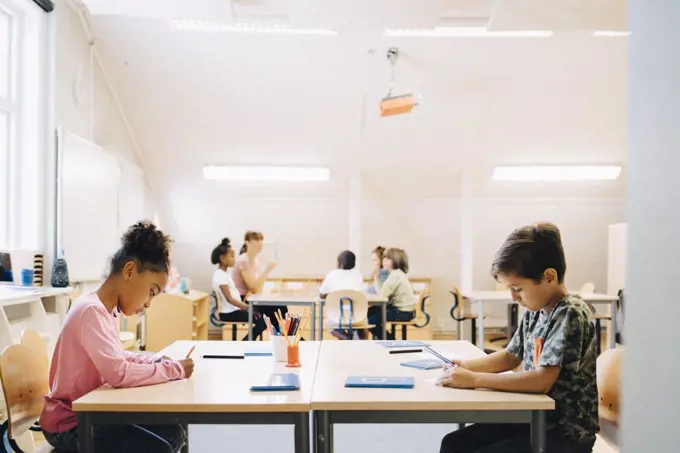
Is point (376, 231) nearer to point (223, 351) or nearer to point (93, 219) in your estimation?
point (93, 219)

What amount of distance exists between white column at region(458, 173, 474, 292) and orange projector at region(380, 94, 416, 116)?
2067mm

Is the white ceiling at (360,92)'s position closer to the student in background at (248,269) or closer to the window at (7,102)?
the window at (7,102)

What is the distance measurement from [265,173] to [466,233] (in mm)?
2593

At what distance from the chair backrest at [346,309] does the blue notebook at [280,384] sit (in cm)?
347

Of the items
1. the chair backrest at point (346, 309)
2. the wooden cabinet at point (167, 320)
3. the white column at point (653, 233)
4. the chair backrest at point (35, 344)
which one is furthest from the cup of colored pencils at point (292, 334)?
the wooden cabinet at point (167, 320)

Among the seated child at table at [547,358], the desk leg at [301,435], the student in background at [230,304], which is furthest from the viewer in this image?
the student in background at [230,304]

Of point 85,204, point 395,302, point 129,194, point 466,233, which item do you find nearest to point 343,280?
point 395,302

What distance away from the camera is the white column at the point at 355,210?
737cm

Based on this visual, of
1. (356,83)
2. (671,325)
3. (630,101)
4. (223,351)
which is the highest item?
(356,83)

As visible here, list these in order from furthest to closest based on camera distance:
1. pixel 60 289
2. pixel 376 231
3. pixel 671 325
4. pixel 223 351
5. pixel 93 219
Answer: pixel 376 231, pixel 93 219, pixel 60 289, pixel 223 351, pixel 671 325

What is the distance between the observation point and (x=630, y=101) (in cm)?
71

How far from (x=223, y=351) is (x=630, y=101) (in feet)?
7.12

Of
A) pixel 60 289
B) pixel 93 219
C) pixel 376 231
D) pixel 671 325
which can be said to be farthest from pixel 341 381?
pixel 376 231

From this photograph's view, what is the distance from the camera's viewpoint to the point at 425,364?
7.46ft
